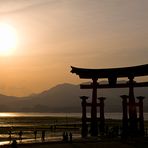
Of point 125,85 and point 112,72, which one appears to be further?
point 125,85

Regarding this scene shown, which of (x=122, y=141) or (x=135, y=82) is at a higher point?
(x=135, y=82)

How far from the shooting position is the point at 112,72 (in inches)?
1475

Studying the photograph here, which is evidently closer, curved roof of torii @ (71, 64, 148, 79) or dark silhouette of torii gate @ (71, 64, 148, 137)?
curved roof of torii @ (71, 64, 148, 79)

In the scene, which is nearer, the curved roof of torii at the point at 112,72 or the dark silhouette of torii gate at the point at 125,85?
the curved roof of torii at the point at 112,72

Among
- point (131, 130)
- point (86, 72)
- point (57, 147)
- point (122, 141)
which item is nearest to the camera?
point (57, 147)

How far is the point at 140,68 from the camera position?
34906 mm

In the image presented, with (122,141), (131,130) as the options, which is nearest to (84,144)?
(122,141)

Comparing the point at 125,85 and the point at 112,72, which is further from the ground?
the point at 112,72

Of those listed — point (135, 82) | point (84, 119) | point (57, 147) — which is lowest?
point (57, 147)

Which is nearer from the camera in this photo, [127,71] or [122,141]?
[122,141]

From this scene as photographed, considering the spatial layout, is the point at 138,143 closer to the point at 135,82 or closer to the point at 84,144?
the point at 84,144

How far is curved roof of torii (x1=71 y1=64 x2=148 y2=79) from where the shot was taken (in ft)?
115

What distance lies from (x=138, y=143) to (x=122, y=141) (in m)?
2.20

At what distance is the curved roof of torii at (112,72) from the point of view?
115ft
